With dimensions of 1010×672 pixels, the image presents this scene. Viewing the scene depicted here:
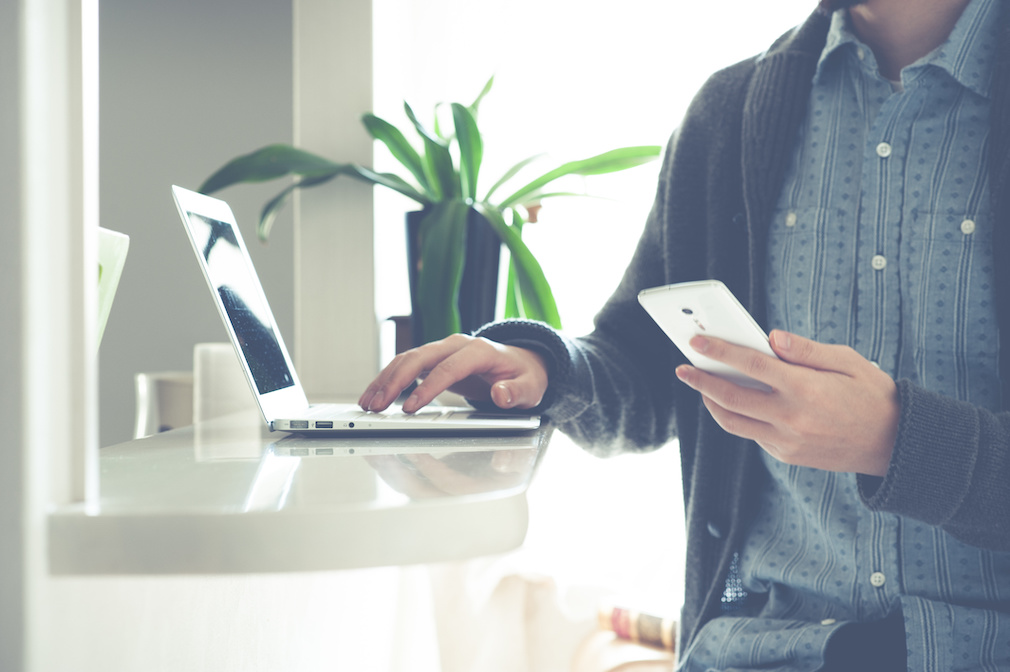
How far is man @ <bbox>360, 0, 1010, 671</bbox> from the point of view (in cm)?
54

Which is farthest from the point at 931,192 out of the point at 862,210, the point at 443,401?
the point at 443,401

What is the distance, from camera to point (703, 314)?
47 centimetres

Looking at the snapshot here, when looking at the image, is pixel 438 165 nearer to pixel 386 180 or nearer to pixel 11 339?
pixel 386 180

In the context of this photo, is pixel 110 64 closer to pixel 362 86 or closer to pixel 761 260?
pixel 362 86

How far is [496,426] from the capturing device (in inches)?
22.3

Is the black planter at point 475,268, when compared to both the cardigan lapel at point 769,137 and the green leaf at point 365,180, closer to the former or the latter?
the green leaf at point 365,180

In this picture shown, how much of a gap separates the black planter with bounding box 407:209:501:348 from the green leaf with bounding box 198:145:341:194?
18cm

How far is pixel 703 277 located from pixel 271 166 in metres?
0.77

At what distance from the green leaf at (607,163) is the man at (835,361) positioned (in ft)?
1.48

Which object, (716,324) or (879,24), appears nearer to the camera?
(716,324)

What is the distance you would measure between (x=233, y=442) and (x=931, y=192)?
0.65m

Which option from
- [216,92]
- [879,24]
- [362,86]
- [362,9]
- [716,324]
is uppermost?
[216,92]

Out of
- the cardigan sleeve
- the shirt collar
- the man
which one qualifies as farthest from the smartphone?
the shirt collar

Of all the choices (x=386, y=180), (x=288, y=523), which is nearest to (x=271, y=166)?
(x=386, y=180)
